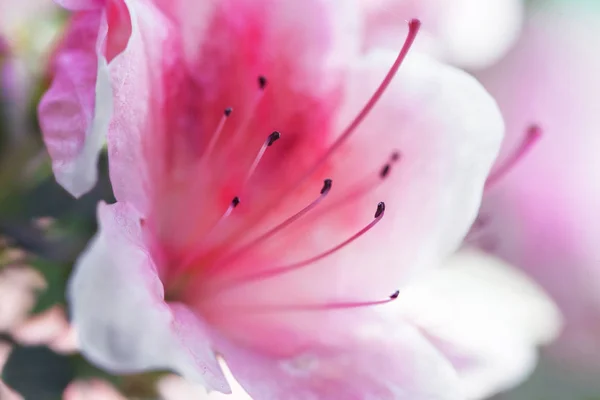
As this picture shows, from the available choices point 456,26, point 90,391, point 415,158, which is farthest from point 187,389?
point 456,26

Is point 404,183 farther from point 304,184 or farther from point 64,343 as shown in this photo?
A: point 64,343

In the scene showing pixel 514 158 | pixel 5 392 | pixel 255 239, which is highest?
pixel 514 158

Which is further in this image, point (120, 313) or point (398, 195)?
point (398, 195)

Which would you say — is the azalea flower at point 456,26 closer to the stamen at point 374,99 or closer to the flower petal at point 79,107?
the stamen at point 374,99

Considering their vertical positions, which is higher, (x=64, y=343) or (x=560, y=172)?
(x=560, y=172)

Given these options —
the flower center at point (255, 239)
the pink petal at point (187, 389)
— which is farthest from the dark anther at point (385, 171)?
the pink petal at point (187, 389)

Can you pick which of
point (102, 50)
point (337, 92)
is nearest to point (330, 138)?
point (337, 92)

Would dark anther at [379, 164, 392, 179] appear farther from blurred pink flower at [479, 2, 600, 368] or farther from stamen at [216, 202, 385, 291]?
blurred pink flower at [479, 2, 600, 368]
